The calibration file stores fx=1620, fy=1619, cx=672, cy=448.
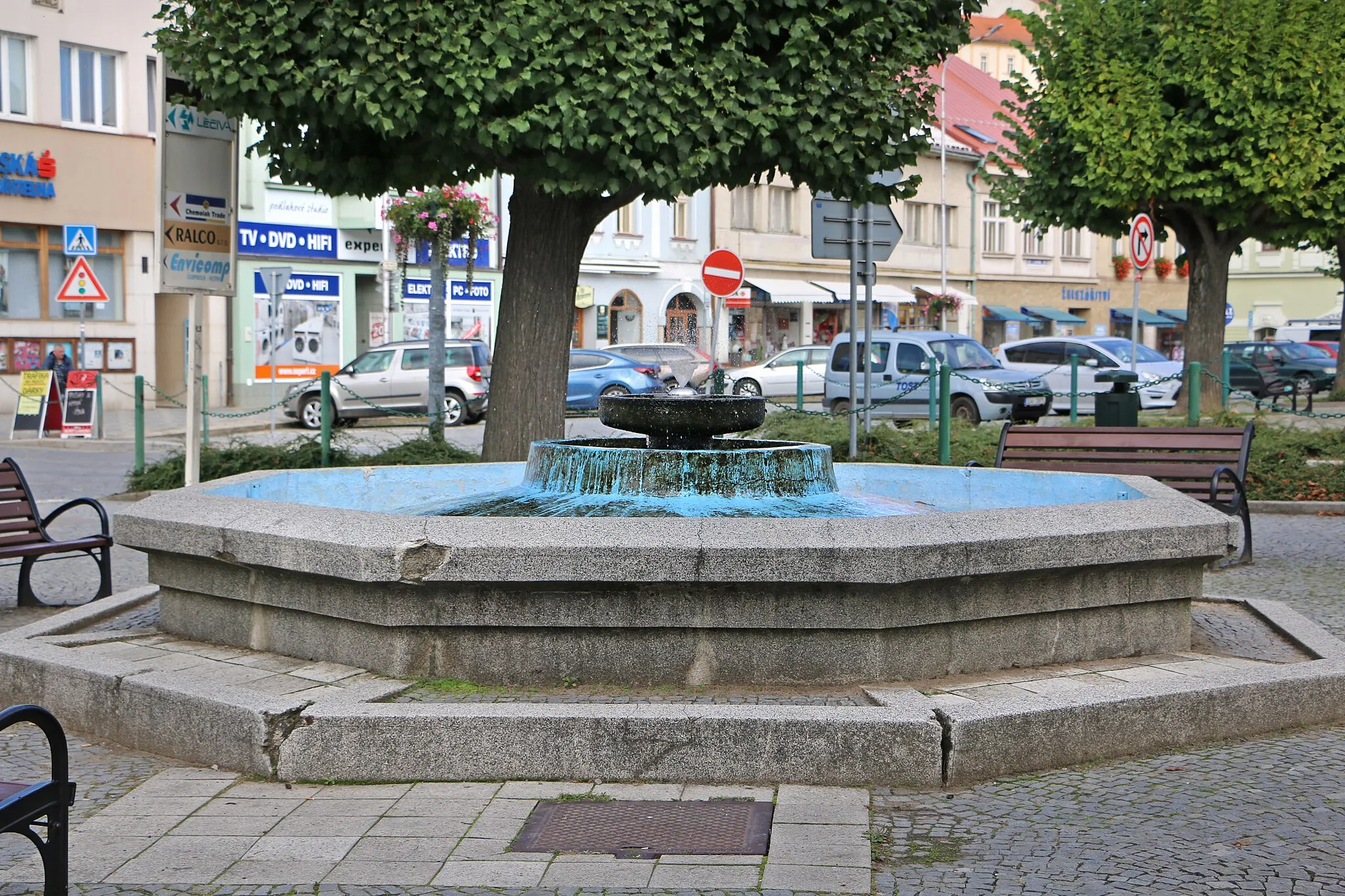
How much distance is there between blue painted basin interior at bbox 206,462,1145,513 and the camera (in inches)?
341

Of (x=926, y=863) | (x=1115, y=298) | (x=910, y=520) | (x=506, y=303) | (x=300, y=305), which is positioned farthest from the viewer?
(x=1115, y=298)

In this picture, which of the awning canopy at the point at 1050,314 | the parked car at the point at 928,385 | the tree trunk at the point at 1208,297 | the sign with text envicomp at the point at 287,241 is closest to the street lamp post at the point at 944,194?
the awning canopy at the point at 1050,314

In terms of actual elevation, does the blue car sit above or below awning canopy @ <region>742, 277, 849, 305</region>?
below

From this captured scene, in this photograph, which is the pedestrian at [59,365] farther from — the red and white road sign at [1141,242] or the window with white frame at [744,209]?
the window with white frame at [744,209]

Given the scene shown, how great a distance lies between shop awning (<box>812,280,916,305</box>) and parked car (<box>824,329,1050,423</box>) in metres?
22.9

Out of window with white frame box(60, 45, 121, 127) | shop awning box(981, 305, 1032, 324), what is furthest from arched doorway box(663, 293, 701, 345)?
window with white frame box(60, 45, 121, 127)

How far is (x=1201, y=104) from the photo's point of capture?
24.3 meters

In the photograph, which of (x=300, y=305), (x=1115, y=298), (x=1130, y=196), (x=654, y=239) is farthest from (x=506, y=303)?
(x=1115, y=298)

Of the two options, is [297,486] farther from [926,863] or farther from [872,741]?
[926,863]

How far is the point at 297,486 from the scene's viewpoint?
8.69m

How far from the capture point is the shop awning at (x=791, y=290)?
160 feet

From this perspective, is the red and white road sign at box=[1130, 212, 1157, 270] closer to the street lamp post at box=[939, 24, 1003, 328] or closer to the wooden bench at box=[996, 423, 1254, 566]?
the wooden bench at box=[996, 423, 1254, 566]

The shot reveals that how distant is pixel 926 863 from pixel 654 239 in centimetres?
4250

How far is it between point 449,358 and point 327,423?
1315 cm
